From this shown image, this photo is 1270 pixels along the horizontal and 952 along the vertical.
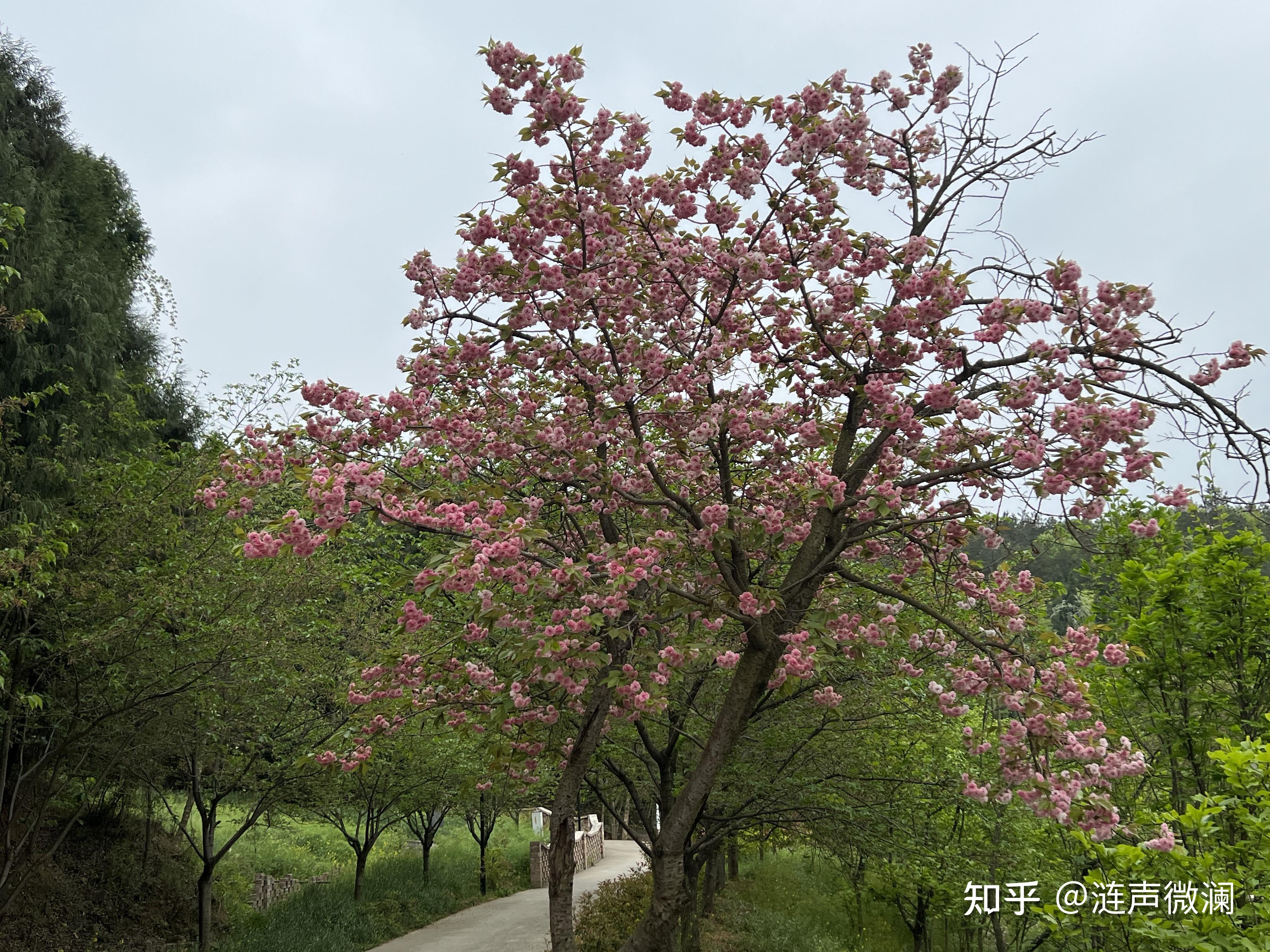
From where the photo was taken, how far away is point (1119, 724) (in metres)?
9.27

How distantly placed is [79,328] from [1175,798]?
14898mm

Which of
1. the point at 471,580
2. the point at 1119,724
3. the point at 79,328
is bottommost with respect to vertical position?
the point at 1119,724

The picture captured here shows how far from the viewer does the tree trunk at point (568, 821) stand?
710 centimetres

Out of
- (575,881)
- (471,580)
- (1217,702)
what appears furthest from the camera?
(575,881)

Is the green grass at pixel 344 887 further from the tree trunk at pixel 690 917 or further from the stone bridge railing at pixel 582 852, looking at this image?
the tree trunk at pixel 690 917

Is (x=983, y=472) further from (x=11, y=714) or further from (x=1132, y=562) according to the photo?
(x=11, y=714)

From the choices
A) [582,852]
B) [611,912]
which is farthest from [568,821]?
[582,852]

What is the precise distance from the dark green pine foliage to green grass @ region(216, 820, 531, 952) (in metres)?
8.34

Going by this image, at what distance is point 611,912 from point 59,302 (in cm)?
1315

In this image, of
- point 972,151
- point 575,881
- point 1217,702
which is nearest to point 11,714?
point 972,151

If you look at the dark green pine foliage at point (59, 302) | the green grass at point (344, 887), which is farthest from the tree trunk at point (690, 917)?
the dark green pine foliage at point (59, 302)

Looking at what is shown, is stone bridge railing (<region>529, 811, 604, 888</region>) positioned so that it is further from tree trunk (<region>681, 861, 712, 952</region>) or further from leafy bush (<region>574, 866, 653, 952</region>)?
tree trunk (<region>681, 861, 712, 952</region>)

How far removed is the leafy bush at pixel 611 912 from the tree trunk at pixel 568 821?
4.72 meters

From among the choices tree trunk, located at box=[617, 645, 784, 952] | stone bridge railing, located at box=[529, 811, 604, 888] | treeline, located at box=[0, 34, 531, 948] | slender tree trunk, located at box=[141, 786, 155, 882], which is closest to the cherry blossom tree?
tree trunk, located at box=[617, 645, 784, 952]
